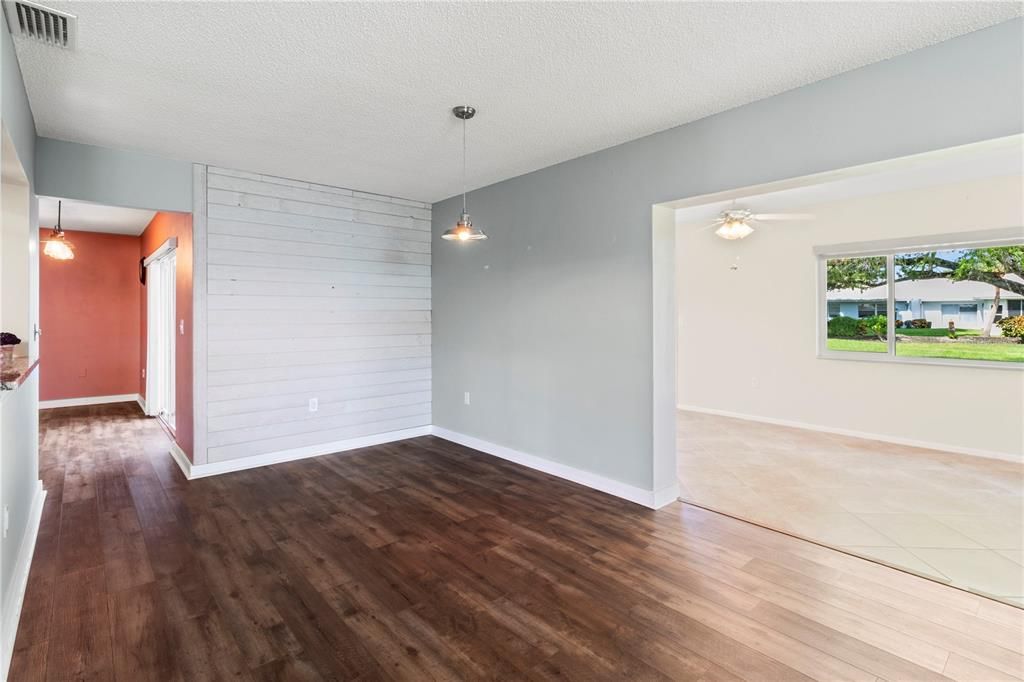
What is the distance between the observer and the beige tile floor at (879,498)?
8.84 feet

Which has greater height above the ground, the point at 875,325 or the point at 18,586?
the point at 875,325

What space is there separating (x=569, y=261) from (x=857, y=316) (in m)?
3.97

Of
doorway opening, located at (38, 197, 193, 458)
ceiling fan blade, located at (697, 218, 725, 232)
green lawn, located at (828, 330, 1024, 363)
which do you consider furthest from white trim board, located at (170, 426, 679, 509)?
ceiling fan blade, located at (697, 218, 725, 232)

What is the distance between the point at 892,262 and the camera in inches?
213

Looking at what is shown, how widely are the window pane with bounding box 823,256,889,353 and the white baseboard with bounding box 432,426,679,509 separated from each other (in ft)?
11.6

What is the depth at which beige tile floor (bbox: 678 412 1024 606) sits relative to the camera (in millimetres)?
2693

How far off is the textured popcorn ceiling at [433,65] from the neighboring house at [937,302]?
398 centimetres

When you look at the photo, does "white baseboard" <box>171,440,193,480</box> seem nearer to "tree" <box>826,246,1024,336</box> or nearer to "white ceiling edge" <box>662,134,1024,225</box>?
"white ceiling edge" <box>662,134,1024,225</box>

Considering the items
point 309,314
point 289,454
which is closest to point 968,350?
point 309,314

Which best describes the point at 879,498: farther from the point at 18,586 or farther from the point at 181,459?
the point at 181,459

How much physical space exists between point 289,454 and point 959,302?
7022 millimetres

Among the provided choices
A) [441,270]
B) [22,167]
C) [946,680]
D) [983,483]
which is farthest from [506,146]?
[983,483]

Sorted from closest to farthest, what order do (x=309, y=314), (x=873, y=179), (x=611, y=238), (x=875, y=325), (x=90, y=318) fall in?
(x=611, y=238)
(x=873, y=179)
(x=309, y=314)
(x=875, y=325)
(x=90, y=318)

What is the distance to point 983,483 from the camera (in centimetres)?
388
